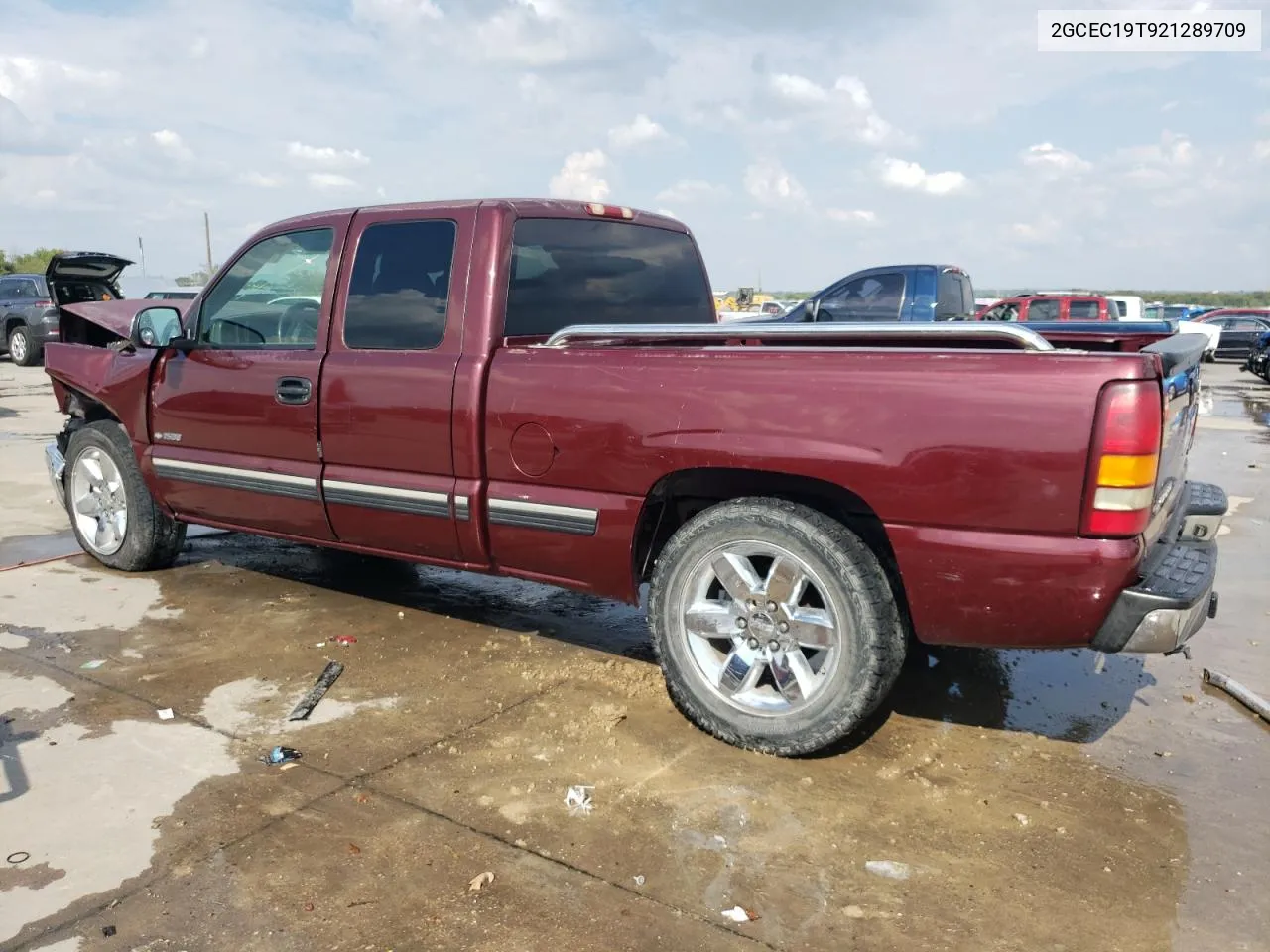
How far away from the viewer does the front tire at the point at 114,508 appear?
5418 mm

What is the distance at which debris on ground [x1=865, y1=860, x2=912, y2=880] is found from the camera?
2730 millimetres

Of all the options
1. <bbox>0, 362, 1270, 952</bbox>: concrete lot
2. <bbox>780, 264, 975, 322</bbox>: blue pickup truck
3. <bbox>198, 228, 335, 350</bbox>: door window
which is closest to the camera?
<bbox>0, 362, 1270, 952</bbox>: concrete lot

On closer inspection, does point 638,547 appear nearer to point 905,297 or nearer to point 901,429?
point 901,429

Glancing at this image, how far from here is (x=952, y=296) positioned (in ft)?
43.4

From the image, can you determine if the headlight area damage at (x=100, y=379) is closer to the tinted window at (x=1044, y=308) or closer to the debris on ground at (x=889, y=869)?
the debris on ground at (x=889, y=869)

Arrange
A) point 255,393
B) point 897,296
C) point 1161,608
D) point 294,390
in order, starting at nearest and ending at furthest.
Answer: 1. point 1161,608
2. point 294,390
3. point 255,393
4. point 897,296

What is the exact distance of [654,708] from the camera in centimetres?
385

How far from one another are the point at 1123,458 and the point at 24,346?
21.6 metres

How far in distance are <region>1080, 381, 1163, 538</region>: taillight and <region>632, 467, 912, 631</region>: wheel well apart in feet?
2.04

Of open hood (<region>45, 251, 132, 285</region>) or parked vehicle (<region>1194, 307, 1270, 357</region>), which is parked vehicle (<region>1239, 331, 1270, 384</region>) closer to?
parked vehicle (<region>1194, 307, 1270, 357</region>)

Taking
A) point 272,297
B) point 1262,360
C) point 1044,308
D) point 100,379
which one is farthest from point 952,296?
point 1262,360

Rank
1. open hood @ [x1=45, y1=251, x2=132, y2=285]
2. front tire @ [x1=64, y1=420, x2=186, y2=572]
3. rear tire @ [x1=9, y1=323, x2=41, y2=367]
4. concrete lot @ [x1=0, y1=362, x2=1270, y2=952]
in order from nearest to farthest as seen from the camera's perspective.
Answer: concrete lot @ [x1=0, y1=362, x2=1270, y2=952]
front tire @ [x1=64, y1=420, x2=186, y2=572]
open hood @ [x1=45, y1=251, x2=132, y2=285]
rear tire @ [x1=9, y1=323, x2=41, y2=367]

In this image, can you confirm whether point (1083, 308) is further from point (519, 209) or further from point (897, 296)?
point (519, 209)

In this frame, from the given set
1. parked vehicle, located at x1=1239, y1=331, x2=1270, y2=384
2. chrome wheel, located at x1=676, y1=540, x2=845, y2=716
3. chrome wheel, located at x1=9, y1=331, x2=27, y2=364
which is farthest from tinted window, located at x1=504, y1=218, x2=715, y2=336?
parked vehicle, located at x1=1239, y1=331, x2=1270, y2=384
